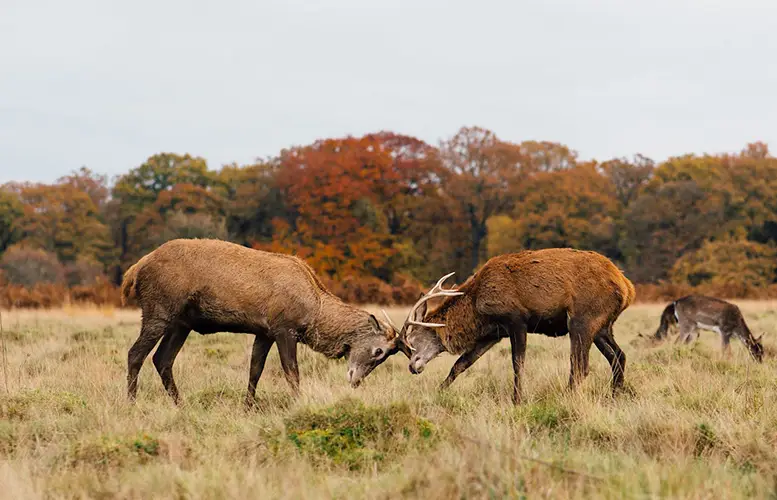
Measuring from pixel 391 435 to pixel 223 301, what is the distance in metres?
3.05

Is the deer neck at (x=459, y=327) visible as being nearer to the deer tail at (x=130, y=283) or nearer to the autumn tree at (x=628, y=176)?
the deer tail at (x=130, y=283)

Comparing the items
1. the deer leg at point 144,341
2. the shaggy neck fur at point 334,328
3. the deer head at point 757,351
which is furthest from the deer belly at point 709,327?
the deer leg at point 144,341

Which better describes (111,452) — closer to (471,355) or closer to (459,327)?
(459,327)

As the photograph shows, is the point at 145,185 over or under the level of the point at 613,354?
over

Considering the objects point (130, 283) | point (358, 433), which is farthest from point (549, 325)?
point (130, 283)

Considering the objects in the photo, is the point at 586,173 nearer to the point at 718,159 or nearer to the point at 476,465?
the point at 718,159

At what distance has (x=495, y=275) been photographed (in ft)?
31.4

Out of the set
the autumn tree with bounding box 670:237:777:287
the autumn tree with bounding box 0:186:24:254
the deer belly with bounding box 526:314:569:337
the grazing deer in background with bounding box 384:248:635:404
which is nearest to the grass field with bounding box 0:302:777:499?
the grazing deer in background with bounding box 384:248:635:404

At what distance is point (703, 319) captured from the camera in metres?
16.3

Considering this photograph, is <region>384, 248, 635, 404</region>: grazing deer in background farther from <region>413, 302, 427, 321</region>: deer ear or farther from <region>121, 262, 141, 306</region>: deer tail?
<region>121, 262, 141, 306</region>: deer tail

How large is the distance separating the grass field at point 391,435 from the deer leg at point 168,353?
0.23 meters

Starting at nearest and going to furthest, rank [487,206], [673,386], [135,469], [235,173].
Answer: [135,469] < [673,386] < [487,206] < [235,173]

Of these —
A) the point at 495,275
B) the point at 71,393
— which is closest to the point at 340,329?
the point at 495,275

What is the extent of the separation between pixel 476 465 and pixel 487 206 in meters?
47.2
